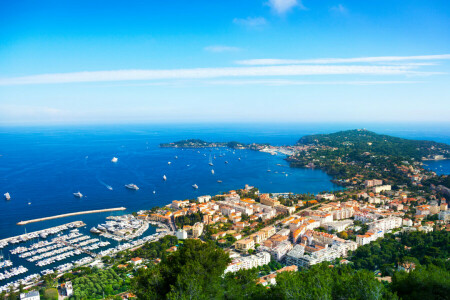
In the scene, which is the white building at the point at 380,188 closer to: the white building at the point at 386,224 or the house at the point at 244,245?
the white building at the point at 386,224

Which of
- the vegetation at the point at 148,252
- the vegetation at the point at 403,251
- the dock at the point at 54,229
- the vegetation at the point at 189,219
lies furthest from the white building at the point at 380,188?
the dock at the point at 54,229

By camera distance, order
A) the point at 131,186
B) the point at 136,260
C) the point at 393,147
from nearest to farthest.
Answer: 1. the point at 136,260
2. the point at 131,186
3. the point at 393,147

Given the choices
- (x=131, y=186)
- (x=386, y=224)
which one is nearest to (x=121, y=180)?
(x=131, y=186)

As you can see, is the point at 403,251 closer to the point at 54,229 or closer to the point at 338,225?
the point at 338,225

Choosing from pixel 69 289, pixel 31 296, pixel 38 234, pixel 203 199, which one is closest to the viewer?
pixel 31 296

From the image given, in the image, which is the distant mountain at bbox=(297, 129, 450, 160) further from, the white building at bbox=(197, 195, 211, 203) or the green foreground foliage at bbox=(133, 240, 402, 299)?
the green foreground foliage at bbox=(133, 240, 402, 299)

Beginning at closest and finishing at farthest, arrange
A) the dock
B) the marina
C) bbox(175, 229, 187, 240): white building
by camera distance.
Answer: the marina → the dock → bbox(175, 229, 187, 240): white building

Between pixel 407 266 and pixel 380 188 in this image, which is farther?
pixel 380 188

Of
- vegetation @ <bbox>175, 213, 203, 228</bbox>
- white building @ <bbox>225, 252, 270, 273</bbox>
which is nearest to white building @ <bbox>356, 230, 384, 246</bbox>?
white building @ <bbox>225, 252, 270, 273</bbox>

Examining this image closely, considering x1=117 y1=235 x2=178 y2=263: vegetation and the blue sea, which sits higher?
the blue sea

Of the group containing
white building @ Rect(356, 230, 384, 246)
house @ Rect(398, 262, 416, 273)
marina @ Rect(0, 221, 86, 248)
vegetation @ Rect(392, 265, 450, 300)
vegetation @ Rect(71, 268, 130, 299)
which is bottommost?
vegetation @ Rect(71, 268, 130, 299)
